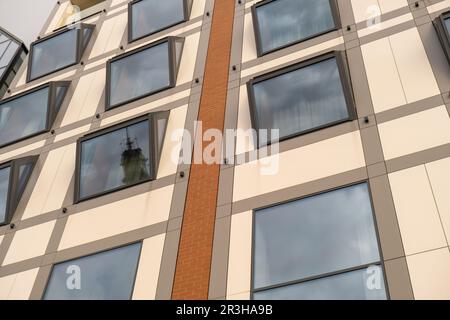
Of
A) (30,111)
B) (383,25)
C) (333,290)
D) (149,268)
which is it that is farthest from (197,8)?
(333,290)

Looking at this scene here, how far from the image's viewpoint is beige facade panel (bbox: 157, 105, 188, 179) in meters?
13.7

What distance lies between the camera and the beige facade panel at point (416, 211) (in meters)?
9.26

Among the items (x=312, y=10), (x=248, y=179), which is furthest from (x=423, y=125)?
(x=312, y=10)

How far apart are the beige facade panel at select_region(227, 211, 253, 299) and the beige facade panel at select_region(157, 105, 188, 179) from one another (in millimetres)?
2664

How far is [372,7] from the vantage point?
48.0 ft

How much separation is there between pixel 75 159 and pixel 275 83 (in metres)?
6.09

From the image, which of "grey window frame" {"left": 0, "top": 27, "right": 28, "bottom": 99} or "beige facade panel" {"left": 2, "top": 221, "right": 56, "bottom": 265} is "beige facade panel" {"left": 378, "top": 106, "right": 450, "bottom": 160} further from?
"grey window frame" {"left": 0, "top": 27, "right": 28, "bottom": 99}

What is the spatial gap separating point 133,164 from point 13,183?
3.73m

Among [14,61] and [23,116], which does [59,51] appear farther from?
[14,61]

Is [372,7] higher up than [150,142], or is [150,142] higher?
[372,7]

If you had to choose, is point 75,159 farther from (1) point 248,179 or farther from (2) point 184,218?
(1) point 248,179

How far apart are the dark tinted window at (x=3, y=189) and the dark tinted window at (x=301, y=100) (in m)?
7.51

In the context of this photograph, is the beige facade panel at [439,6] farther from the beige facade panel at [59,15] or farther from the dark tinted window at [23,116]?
the beige facade panel at [59,15]

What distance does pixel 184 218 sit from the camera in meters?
12.3
